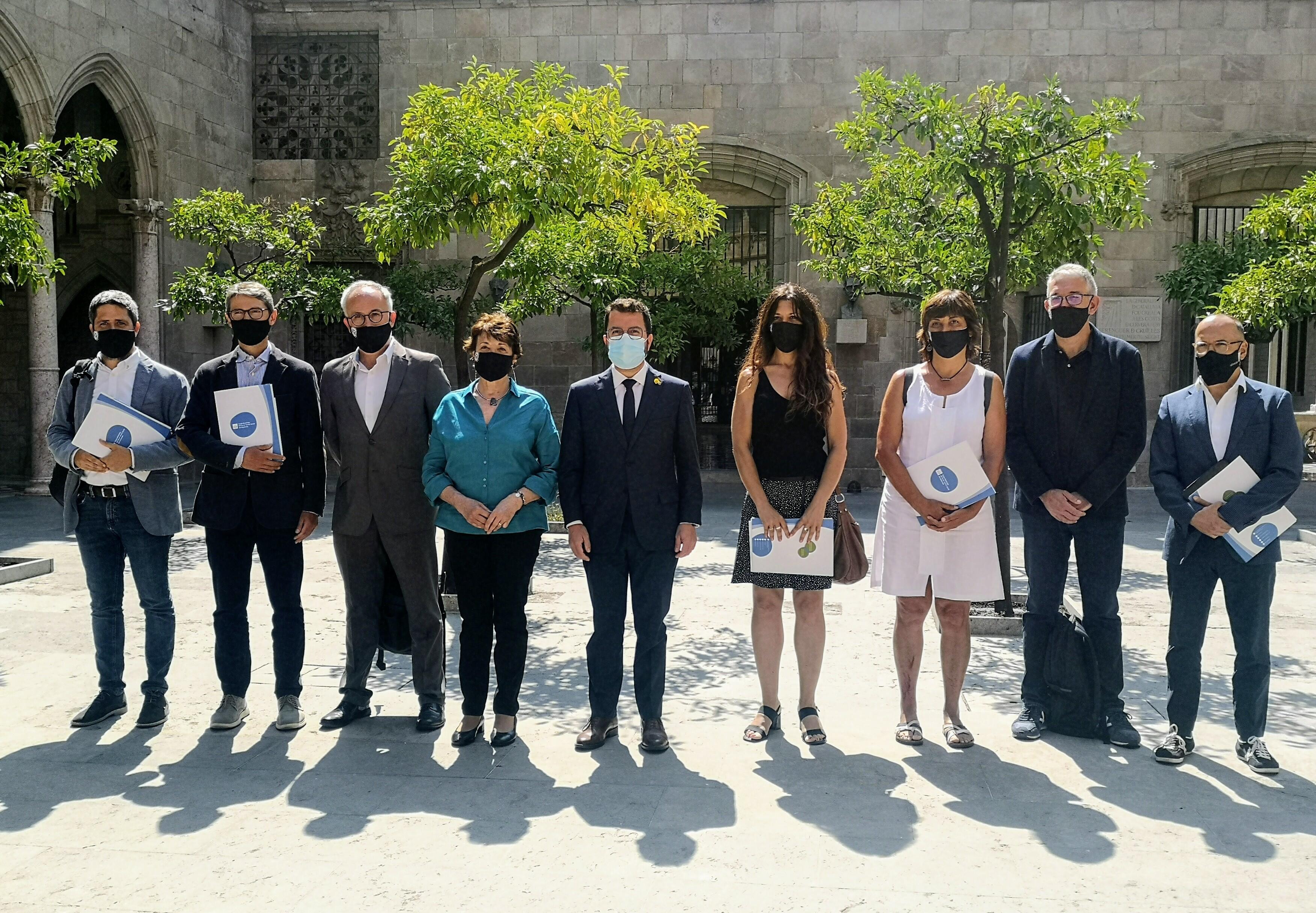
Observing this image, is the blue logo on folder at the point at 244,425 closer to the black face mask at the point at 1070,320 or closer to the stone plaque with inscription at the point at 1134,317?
the black face mask at the point at 1070,320

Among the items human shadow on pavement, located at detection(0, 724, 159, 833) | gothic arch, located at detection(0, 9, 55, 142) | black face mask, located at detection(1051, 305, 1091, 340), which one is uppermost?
gothic arch, located at detection(0, 9, 55, 142)

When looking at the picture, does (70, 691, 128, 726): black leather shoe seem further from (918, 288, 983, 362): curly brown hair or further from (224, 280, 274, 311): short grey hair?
(918, 288, 983, 362): curly brown hair

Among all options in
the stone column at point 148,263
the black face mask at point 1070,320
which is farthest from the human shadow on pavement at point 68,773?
the stone column at point 148,263

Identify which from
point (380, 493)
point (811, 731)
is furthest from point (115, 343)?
point (811, 731)

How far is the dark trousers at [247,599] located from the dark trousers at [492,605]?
2.50ft

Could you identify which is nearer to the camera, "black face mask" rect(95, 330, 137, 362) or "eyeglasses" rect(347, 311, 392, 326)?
"eyeglasses" rect(347, 311, 392, 326)

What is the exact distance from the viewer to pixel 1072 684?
505 cm

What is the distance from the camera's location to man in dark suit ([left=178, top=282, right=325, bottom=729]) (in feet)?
16.7

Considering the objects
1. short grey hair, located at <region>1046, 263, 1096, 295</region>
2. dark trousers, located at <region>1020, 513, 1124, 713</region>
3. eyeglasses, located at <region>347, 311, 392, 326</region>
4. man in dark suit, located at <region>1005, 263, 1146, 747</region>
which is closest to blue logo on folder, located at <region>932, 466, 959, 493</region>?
man in dark suit, located at <region>1005, 263, 1146, 747</region>

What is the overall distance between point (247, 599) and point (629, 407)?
73.3 inches

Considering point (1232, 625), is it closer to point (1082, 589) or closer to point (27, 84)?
point (1082, 589)

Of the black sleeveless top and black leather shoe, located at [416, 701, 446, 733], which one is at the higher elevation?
the black sleeveless top

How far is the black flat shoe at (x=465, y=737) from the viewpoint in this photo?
16.1ft

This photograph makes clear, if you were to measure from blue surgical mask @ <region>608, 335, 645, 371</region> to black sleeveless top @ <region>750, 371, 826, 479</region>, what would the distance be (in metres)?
0.52
